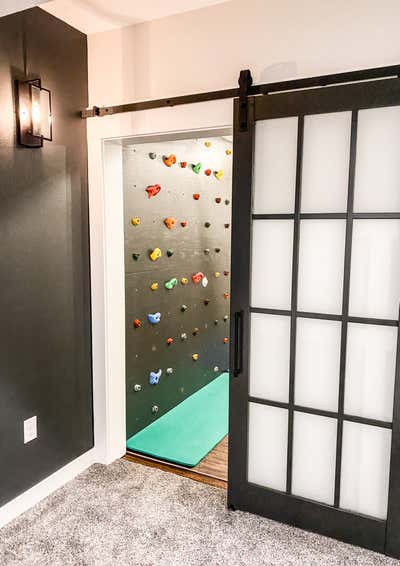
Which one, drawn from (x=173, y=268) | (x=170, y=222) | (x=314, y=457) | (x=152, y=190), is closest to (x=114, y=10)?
(x=152, y=190)

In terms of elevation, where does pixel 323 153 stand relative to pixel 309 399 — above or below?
above

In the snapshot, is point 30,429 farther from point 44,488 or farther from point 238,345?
point 238,345

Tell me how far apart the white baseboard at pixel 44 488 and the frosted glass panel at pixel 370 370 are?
1.64 metres

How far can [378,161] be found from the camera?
1.89 metres

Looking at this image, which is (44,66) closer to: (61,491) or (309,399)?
(309,399)

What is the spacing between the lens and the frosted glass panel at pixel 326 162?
6.38 ft

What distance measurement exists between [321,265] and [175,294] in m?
1.75

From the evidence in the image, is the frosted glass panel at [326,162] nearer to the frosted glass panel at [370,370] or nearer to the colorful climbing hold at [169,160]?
the frosted glass panel at [370,370]

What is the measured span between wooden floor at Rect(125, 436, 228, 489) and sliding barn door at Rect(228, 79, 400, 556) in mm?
396

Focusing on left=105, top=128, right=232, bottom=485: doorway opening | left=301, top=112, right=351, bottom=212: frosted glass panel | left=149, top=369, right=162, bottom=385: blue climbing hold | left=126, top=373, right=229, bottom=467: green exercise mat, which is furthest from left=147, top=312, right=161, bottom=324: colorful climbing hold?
left=301, top=112, right=351, bottom=212: frosted glass panel

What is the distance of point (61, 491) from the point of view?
8.13 feet

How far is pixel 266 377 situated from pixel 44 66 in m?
1.97

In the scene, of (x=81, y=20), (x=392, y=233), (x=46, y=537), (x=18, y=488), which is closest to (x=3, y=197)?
(x=81, y=20)

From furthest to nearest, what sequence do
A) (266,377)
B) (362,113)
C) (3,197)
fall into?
1. (266,377)
2. (3,197)
3. (362,113)
